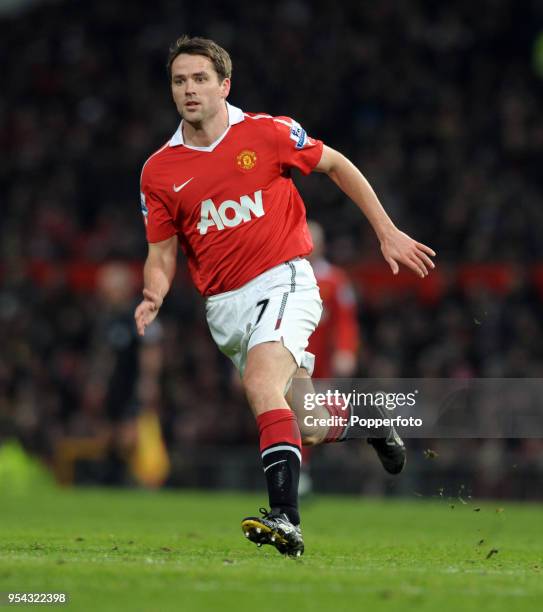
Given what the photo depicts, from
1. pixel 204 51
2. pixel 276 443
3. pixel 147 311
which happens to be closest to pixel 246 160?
pixel 204 51

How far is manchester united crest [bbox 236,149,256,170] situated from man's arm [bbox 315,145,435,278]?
37 centimetres

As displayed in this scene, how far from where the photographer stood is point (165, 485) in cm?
1844

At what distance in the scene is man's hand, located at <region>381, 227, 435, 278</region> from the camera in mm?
7234

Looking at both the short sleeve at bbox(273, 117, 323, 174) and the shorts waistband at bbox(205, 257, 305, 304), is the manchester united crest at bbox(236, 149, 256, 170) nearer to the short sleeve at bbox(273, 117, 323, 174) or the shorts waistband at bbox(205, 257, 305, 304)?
the short sleeve at bbox(273, 117, 323, 174)

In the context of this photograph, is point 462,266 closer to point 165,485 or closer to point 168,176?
point 165,485

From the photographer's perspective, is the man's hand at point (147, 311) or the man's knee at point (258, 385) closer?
the man's knee at point (258, 385)

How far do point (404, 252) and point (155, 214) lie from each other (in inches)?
51.2

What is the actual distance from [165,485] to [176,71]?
1161cm

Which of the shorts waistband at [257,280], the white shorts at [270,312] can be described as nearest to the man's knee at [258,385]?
the white shorts at [270,312]

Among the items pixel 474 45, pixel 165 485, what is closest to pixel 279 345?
pixel 165 485

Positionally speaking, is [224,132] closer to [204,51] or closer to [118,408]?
[204,51]

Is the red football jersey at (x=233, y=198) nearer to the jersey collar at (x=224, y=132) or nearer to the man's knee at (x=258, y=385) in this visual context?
the jersey collar at (x=224, y=132)

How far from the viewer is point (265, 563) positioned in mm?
6383

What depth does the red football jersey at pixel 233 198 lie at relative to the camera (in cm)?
744
